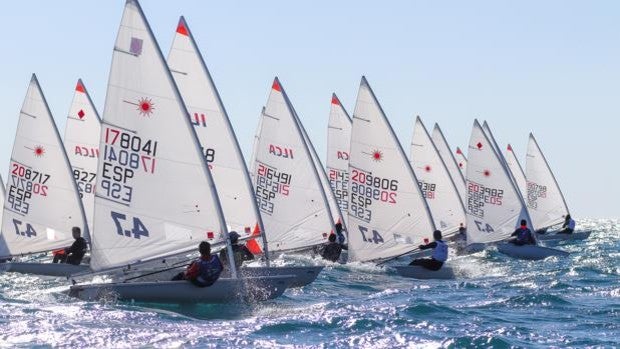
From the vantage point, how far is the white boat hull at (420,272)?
93.5 feet

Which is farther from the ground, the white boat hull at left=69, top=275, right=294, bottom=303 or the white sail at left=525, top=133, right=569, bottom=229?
the white sail at left=525, top=133, right=569, bottom=229

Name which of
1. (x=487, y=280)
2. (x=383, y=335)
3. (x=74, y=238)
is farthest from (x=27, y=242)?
(x=383, y=335)

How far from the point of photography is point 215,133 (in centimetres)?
2662

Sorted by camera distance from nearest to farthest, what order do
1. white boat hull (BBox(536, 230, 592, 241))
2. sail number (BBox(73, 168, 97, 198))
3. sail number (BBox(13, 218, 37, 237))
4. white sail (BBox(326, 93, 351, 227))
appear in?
sail number (BBox(13, 218, 37, 237)) → sail number (BBox(73, 168, 97, 198)) → white sail (BBox(326, 93, 351, 227)) → white boat hull (BBox(536, 230, 592, 241))


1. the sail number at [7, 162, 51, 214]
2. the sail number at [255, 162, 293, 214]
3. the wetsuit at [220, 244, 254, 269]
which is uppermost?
the sail number at [7, 162, 51, 214]

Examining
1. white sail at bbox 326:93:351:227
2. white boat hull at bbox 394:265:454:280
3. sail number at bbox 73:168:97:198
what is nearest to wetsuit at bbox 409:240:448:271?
white boat hull at bbox 394:265:454:280

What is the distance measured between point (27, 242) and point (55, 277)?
9.01 feet

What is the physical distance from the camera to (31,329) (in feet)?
57.0

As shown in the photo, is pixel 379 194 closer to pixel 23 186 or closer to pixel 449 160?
pixel 23 186

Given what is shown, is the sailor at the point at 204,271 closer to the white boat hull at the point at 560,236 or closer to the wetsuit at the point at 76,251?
the wetsuit at the point at 76,251

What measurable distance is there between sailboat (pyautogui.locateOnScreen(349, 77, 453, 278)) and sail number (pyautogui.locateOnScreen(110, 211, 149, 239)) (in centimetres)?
Result: 1112

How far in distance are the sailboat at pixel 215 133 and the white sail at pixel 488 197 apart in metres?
14.1

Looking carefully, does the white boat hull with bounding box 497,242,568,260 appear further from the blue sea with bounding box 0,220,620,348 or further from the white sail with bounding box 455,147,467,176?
the white sail with bounding box 455,147,467,176

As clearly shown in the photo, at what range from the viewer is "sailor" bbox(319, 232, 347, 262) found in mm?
32281
